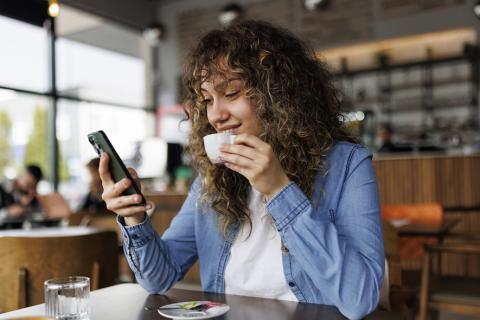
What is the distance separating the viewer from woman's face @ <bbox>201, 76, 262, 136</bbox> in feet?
3.97

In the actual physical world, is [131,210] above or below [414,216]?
above

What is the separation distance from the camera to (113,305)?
1011 mm

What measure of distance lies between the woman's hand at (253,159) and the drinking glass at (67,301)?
1.23ft

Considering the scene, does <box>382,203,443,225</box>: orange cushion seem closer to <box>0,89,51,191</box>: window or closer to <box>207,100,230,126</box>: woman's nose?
<box>207,100,230,126</box>: woman's nose

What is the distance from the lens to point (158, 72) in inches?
322

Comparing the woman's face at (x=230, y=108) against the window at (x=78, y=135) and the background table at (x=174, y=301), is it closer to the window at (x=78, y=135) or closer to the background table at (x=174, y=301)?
the background table at (x=174, y=301)

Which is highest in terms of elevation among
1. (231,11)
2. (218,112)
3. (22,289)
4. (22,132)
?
(231,11)

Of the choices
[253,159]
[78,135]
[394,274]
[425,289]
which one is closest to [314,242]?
[253,159]

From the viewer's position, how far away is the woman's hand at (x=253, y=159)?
3.05 ft

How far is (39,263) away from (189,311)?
3.79 feet

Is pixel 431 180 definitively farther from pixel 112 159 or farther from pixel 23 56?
pixel 23 56

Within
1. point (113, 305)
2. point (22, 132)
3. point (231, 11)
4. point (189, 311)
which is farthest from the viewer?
point (231, 11)

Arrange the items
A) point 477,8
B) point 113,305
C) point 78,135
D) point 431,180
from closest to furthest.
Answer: point 113,305 < point 431,180 < point 477,8 < point 78,135

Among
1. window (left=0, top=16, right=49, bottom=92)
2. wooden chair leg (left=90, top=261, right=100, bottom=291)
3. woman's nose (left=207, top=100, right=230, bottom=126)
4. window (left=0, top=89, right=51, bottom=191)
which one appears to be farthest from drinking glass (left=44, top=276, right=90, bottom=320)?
window (left=0, top=16, right=49, bottom=92)
